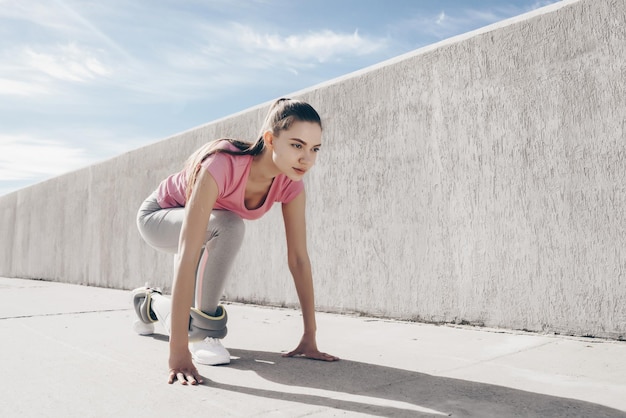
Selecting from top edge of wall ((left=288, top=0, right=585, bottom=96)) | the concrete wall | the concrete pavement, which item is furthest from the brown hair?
top edge of wall ((left=288, top=0, right=585, bottom=96))

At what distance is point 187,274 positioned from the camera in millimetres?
1912

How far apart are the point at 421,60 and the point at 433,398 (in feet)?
7.18

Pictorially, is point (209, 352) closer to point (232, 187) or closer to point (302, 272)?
point (302, 272)

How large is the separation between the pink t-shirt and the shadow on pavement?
66cm

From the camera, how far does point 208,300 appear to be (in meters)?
2.22

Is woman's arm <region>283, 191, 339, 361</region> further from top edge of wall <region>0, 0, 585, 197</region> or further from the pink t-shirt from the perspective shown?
top edge of wall <region>0, 0, 585, 197</region>

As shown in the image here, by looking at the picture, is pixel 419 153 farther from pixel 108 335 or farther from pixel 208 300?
pixel 108 335

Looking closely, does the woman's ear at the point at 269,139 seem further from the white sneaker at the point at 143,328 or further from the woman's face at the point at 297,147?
the white sneaker at the point at 143,328

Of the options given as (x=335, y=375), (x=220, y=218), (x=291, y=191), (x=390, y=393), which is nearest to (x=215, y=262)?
(x=220, y=218)

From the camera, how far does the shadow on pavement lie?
1502 mm

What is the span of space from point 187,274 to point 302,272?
0.56m

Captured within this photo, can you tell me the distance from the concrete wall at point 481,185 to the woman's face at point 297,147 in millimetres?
1246

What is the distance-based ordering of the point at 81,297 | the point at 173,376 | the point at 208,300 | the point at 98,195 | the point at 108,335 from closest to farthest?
the point at 173,376
the point at 208,300
the point at 108,335
the point at 81,297
the point at 98,195

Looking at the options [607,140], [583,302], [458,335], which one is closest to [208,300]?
[458,335]
